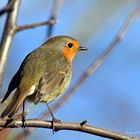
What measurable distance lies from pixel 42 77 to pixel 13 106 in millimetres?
792

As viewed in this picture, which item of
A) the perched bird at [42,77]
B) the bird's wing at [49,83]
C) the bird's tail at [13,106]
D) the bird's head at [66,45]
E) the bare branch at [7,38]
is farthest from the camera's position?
the bird's head at [66,45]

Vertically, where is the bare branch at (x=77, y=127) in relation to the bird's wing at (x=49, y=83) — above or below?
below

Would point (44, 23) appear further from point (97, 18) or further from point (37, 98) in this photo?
point (97, 18)

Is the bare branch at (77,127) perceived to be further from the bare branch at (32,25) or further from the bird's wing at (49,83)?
the bird's wing at (49,83)

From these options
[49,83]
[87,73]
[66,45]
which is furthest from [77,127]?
[66,45]

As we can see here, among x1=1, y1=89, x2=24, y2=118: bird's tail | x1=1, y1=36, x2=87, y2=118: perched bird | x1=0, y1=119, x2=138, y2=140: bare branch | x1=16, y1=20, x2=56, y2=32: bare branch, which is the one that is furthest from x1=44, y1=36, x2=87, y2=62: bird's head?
x1=0, y1=119, x2=138, y2=140: bare branch

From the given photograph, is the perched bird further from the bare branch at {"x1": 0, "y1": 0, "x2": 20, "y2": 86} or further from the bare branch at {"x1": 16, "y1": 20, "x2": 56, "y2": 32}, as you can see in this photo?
the bare branch at {"x1": 16, "y1": 20, "x2": 56, "y2": 32}

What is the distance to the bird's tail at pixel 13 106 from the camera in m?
3.35

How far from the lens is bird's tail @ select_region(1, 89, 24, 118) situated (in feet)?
11.0

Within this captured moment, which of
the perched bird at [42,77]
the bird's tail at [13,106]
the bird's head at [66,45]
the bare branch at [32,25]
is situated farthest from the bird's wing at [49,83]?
the bare branch at [32,25]

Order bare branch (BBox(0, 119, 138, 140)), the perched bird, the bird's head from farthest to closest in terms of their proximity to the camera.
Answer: the bird's head, the perched bird, bare branch (BBox(0, 119, 138, 140))

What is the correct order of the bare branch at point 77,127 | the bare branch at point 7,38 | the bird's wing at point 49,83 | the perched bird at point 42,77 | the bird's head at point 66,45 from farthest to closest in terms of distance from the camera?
the bird's head at point 66,45, the bird's wing at point 49,83, the perched bird at point 42,77, the bare branch at point 7,38, the bare branch at point 77,127

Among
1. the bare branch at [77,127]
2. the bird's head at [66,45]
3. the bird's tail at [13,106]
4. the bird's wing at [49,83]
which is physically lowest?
the bare branch at [77,127]

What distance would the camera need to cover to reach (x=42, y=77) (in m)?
4.27
